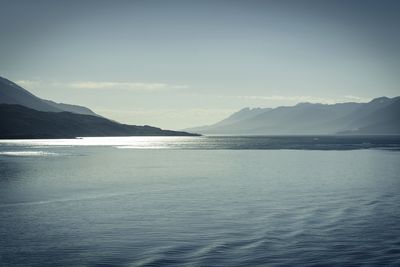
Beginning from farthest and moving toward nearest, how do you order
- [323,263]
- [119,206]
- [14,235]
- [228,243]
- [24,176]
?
[24,176], [119,206], [14,235], [228,243], [323,263]

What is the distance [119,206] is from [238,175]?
123 feet

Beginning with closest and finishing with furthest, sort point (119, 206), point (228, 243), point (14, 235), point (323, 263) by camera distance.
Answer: point (323, 263), point (228, 243), point (14, 235), point (119, 206)

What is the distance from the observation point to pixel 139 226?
119ft

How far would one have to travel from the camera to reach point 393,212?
41.8 m

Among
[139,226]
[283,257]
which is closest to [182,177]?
[139,226]

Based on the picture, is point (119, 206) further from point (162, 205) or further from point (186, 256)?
point (186, 256)

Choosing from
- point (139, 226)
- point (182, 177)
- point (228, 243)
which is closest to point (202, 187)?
point (182, 177)

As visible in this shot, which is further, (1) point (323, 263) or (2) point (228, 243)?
(2) point (228, 243)

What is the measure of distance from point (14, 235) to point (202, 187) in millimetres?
33357

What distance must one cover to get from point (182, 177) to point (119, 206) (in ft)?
103

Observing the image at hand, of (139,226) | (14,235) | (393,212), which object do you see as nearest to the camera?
(14,235)

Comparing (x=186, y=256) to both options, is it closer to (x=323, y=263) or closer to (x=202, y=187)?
(x=323, y=263)

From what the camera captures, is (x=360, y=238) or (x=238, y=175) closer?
(x=360, y=238)

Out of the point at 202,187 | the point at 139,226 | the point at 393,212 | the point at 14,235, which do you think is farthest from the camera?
the point at 202,187
